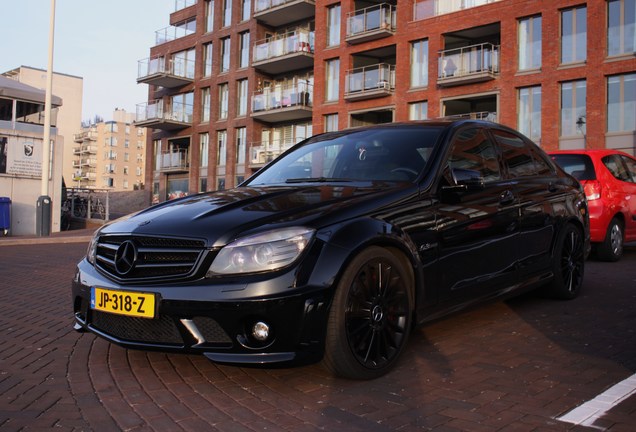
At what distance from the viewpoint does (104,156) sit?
12519 centimetres

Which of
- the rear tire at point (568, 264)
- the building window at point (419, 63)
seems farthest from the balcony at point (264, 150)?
the rear tire at point (568, 264)

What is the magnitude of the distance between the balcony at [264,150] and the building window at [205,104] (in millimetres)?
6138

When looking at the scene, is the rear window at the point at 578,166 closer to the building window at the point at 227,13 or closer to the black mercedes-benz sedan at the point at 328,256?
the black mercedes-benz sedan at the point at 328,256

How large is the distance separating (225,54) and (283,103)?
28.5 feet

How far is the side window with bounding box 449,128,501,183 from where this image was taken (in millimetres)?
4195

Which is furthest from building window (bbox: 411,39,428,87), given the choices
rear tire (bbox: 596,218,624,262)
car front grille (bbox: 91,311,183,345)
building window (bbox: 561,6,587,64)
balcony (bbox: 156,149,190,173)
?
car front grille (bbox: 91,311,183,345)

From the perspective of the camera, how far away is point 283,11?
119 feet

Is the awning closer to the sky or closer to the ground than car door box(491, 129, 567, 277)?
closer to the sky

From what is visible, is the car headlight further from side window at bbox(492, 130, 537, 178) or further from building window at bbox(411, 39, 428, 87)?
building window at bbox(411, 39, 428, 87)

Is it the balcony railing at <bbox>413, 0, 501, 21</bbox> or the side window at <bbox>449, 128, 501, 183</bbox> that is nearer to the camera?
the side window at <bbox>449, 128, 501, 183</bbox>

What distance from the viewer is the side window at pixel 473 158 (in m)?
4.20

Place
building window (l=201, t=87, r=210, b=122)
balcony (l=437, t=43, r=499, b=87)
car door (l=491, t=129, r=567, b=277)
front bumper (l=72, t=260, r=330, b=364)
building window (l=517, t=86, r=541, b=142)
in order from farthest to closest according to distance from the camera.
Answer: building window (l=201, t=87, r=210, b=122)
balcony (l=437, t=43, r=499, b=87)
building window (l=517, t=86, r=541, b=142)
car door (l=491, t=129, r=567, b=277)
front bumper (l=72, t=260, r=330, b=364)

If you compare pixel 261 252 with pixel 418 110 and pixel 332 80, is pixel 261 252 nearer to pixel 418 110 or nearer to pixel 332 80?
pixel 418 110

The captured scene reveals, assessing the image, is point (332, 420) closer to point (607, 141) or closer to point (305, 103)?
point (607, 141)
